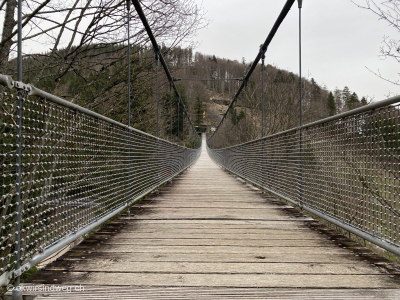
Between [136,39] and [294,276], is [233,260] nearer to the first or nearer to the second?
[294,276]

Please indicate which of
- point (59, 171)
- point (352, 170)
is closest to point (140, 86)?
point (59, 171)

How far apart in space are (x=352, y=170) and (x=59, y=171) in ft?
5.15

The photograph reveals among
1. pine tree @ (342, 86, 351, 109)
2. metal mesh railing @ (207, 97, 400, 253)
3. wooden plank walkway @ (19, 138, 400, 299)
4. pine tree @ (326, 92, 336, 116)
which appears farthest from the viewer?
pine tree @ (326, 92, 336, 116)

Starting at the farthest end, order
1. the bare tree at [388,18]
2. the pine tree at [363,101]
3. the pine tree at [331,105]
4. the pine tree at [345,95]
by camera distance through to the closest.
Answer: the pine tree at [331,105]
the pine tree at [345,95]
the pine tree at [363,101]
the bare tree at [388,18]

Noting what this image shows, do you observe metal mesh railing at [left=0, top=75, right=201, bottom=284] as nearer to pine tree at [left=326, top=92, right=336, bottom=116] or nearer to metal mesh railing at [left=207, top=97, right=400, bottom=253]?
metal mesh railing at [left=207, top=97, right=400, bottom=253]

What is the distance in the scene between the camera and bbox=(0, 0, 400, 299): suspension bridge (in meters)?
1.10

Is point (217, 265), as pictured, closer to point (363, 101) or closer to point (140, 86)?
point (363, 101)

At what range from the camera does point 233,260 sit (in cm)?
139

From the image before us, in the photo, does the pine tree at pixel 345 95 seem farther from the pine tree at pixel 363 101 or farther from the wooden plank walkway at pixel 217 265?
the wooden plank walkway at pixel 217 265

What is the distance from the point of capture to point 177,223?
2.13m

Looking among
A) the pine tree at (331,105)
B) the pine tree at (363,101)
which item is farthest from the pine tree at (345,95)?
the pine tree at (363,101)

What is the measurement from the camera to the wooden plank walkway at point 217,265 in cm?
110

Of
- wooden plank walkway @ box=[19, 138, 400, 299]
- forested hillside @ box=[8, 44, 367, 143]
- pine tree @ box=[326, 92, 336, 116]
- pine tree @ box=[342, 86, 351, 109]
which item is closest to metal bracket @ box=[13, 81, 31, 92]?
wooden plank walkway @ box=[19, 138, 400, 299]

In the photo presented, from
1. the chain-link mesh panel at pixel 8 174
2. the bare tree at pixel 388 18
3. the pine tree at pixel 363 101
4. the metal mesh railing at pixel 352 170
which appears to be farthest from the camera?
the pine tree at pixel 363 101
